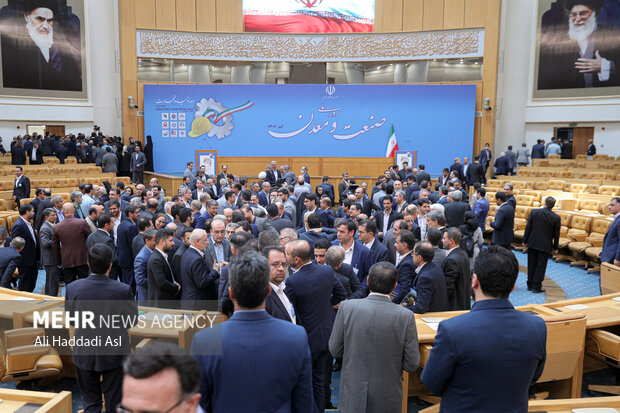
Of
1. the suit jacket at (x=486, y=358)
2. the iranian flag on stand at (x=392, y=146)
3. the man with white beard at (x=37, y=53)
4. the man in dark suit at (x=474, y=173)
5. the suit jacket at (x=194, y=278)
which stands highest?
the man with white beard at (x=37, y=53)

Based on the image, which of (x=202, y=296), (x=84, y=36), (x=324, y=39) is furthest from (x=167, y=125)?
(x=202, y=296)

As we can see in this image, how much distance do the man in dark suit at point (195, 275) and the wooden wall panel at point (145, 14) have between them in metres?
16.1

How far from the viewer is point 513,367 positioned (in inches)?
86.1

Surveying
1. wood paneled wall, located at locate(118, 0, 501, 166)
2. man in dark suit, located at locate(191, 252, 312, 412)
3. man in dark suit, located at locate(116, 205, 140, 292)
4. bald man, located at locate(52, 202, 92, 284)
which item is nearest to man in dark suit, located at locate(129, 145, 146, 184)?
wood paneled wall, located at locate(118, 0, 501, 166)

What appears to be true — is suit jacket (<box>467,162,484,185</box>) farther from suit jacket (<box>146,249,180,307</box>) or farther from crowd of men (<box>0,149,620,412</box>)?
suit jacket (<box>146,249,180,307</box>)

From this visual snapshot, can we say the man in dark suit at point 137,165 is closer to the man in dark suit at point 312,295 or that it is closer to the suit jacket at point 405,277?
the suit jacket at point 405,277

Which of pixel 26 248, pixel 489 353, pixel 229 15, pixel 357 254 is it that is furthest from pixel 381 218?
pixel 229 15

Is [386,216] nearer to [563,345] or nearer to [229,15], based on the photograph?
[563,345]

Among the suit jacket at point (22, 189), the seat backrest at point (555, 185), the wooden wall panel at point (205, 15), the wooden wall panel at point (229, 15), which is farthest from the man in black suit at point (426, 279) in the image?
the wooden wall panel at point (205, 15)

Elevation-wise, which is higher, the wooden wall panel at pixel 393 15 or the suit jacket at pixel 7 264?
the wooden wall panel at pixel 393 15

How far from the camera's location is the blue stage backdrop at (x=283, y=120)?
1789 centimetres

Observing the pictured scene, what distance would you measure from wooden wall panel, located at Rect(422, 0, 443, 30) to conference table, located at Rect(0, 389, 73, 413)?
1817 cm

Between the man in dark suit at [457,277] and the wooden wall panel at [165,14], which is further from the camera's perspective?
the wooden wall panel at [165,14]

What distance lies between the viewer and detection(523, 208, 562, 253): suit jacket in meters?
7.69
